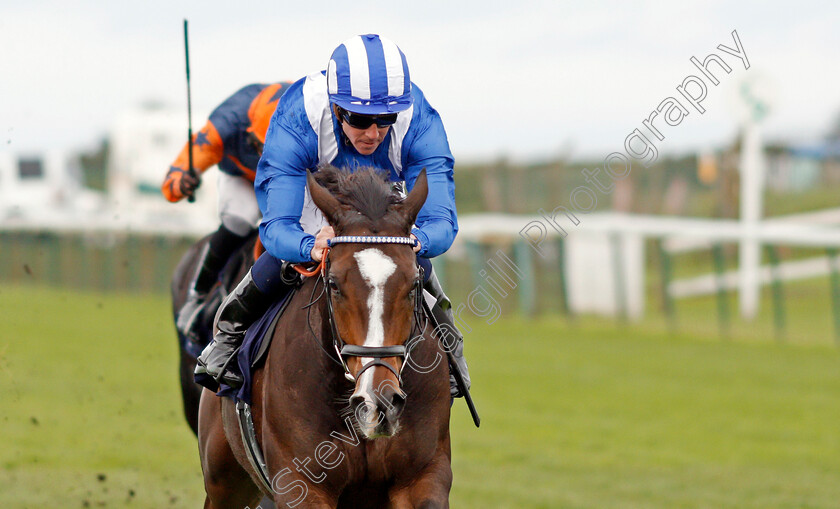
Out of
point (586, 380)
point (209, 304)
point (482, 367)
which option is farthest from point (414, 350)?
point (482, 367)

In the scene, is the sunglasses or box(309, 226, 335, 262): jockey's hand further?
the sunglasses

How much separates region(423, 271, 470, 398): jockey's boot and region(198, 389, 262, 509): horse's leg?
1.21m

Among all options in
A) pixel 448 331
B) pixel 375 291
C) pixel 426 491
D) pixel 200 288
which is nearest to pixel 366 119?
pixel 375 291

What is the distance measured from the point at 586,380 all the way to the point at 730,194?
24.9ft

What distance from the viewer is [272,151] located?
441 cm

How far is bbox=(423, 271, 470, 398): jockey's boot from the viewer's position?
15.4 ft

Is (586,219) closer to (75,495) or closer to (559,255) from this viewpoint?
(559,255)

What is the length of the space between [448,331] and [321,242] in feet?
3.10

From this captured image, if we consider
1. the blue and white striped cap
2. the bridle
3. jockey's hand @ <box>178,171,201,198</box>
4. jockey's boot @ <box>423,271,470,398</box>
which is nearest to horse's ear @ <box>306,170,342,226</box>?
the bridle

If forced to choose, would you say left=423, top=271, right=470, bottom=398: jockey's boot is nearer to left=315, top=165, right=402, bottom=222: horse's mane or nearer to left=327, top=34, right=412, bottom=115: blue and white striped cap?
left=315, top=165, right=402, bottom=222: horse's mane

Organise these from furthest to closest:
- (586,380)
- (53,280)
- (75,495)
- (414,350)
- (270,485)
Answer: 1. (53,280)
2. (586,380)
3. (75,495)
4. (270,485)
5. (414,350)

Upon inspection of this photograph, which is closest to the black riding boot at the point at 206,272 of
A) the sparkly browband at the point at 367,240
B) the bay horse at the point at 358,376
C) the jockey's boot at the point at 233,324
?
the jockey's boot at the point at 233,324

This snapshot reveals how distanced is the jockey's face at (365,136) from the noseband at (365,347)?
60cm

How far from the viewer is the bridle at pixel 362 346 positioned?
3691mm
